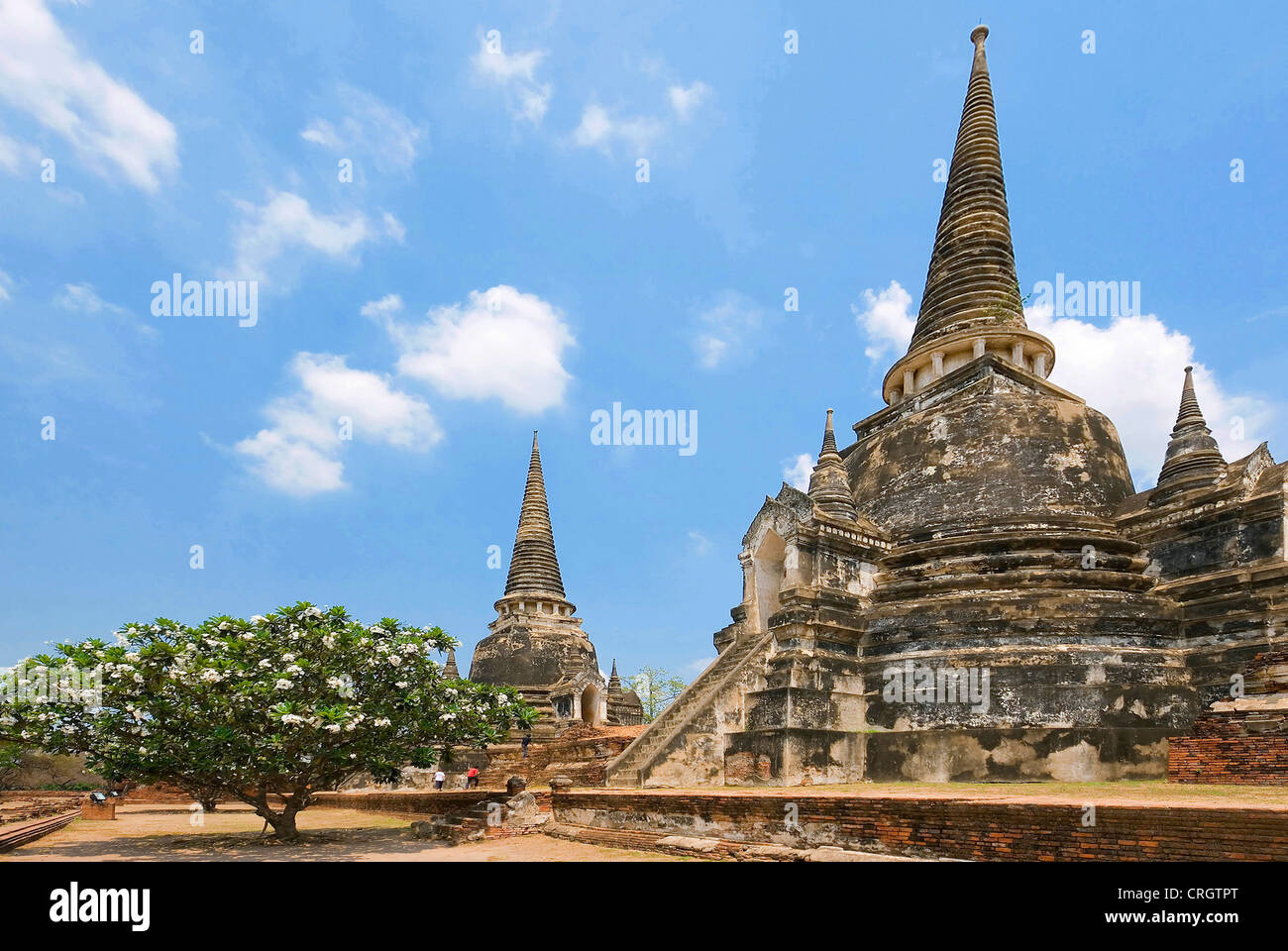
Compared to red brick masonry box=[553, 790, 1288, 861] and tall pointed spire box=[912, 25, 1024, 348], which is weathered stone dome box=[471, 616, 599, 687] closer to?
tall pointed spire box=[912, 25, 1024, 348]

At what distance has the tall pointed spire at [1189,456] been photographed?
619 inches

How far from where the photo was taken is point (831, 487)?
18.5 meters

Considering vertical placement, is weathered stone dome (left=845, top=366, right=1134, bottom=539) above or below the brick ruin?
above

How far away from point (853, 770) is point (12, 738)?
13655 millimetres

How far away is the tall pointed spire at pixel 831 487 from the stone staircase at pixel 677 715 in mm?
3307

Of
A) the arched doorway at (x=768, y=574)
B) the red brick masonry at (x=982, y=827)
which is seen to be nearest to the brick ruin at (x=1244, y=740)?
the red brick masonry at (x=982, y=827)

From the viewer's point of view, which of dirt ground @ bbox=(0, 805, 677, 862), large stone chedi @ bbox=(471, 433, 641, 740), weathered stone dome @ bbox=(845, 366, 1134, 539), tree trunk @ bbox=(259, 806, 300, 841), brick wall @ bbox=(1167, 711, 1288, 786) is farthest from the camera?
large stone chedi @ bbox=(471, 433, 641, 740)

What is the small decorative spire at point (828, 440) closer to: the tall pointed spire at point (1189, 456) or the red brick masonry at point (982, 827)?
the tall pointed spire at point (1189, 456)

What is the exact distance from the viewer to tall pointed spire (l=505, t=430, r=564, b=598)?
111 ft

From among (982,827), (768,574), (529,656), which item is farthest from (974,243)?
(529,656)

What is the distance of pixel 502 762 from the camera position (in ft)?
68.7

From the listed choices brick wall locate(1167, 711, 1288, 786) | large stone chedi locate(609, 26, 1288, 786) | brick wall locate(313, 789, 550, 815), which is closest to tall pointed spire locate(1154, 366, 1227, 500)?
large stone chedi locate(609, 26, 1288, 786)

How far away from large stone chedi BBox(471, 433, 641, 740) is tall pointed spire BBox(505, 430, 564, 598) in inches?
1.6

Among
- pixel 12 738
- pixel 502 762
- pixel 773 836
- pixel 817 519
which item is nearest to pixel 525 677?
pixel 502 762
